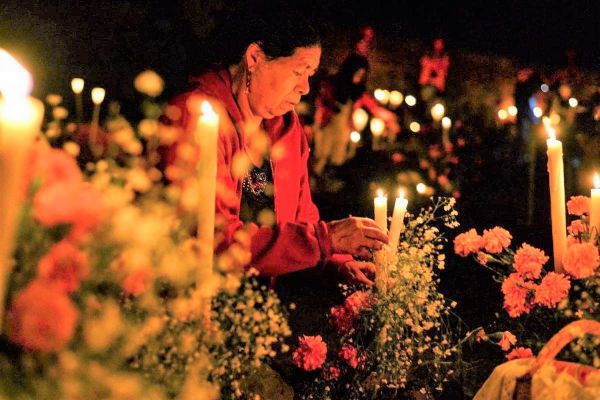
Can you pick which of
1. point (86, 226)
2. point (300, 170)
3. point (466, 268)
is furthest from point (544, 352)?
point (466, 268)

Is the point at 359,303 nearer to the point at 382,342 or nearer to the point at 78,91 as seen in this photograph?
the point at 382,342

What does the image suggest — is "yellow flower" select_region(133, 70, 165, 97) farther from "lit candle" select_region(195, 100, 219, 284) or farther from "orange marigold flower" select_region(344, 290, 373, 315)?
"orange marigold flower" select_region(344, 290, 373, 315)

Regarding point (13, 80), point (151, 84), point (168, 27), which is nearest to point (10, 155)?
point (13, 80)

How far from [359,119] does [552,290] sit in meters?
4.90

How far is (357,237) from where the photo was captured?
5.29ft

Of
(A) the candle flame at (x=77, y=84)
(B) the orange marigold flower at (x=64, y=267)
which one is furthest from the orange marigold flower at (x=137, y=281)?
(A) the candle flame at (x=77, y=84)

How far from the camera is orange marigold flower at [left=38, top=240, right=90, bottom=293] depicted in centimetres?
77

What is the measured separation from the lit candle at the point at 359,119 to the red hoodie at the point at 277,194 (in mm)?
3989

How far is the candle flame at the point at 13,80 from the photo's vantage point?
0.71 m

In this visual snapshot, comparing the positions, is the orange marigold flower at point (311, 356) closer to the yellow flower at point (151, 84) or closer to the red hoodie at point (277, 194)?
the red hoodie at point (277, 194)

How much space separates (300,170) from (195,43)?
3.32 m

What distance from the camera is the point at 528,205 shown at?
579 cm

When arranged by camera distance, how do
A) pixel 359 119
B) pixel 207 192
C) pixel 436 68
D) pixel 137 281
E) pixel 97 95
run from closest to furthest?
1. pixel 137 281
2. pixel 207 192
3. pixel 97 95
4. pixel 359 119
5. pixel 436 68

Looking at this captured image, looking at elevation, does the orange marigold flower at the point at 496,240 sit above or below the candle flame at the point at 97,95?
below
